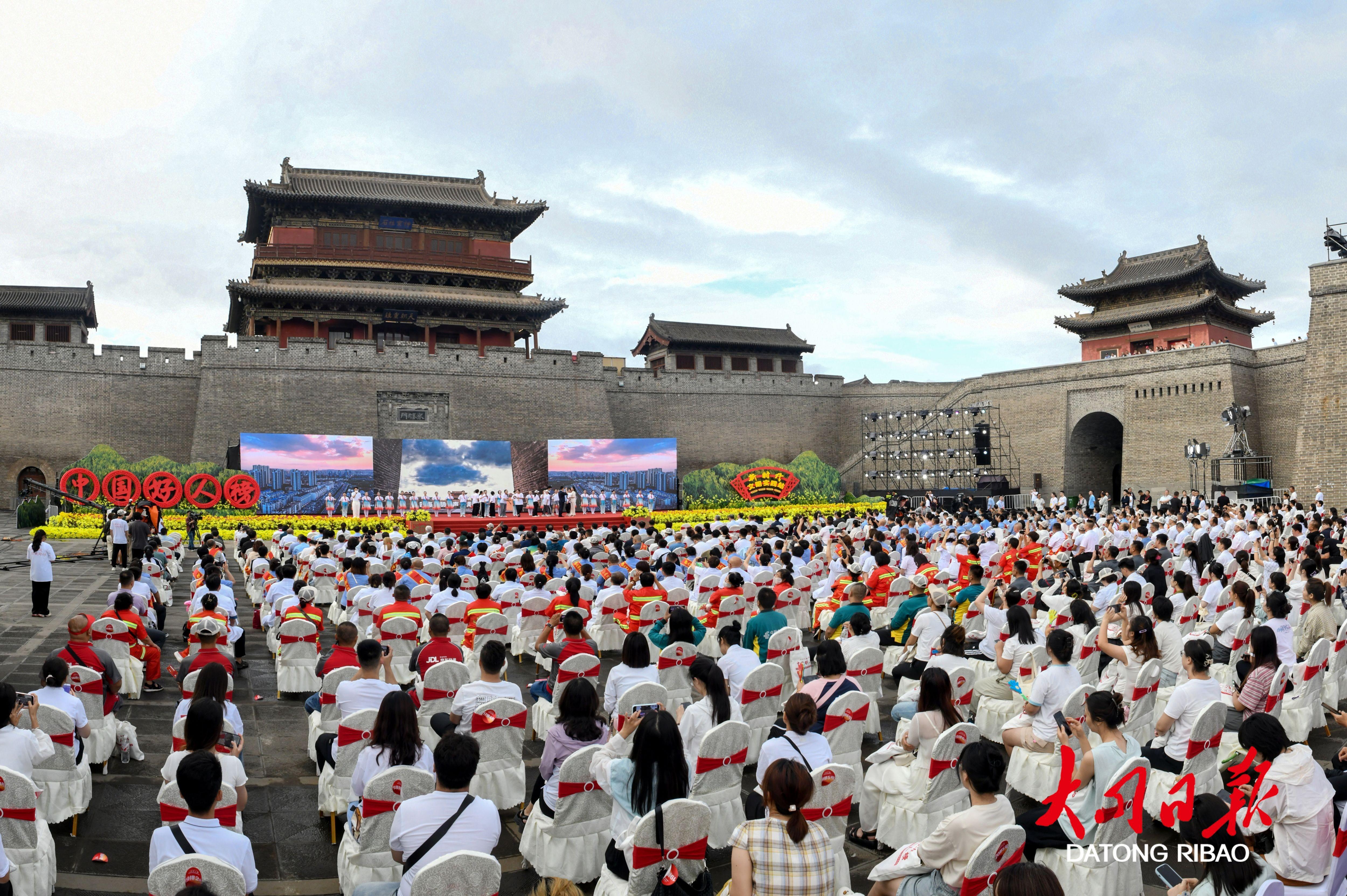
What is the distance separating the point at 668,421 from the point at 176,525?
1574 centimetres

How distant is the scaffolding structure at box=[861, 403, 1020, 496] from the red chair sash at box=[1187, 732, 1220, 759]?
23.0 meters

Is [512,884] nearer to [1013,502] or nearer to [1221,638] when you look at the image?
[1221,638]

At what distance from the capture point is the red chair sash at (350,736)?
15.6 feet

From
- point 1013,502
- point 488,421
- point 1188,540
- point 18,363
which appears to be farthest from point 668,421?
point 1188,540

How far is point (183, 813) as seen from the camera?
3529mm

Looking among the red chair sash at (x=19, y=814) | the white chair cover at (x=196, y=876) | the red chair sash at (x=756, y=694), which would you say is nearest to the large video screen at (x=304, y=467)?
the red chair sash at (x=756, y=694)

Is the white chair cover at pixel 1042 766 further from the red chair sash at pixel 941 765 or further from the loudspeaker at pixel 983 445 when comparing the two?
the loudspeaker at pixel 983 445

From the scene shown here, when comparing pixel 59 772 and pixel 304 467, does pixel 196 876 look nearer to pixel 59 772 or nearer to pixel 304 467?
pixel 59 772

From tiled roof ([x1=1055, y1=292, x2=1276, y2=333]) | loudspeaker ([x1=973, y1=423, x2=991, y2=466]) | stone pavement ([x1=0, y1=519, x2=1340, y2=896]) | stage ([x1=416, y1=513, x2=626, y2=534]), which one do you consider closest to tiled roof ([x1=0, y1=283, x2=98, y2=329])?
stage ([x1=416, y1=513, x2=626, y2=534])

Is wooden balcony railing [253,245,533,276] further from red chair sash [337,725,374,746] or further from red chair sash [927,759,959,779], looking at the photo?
red chair sash [927,759,959,779]

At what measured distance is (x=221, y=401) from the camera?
2631cm

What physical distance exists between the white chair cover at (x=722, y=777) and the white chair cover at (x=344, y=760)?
1.59 meters

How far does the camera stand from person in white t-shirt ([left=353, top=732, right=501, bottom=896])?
10.8 feet

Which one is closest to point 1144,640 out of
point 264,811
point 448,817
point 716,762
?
point 716,762
